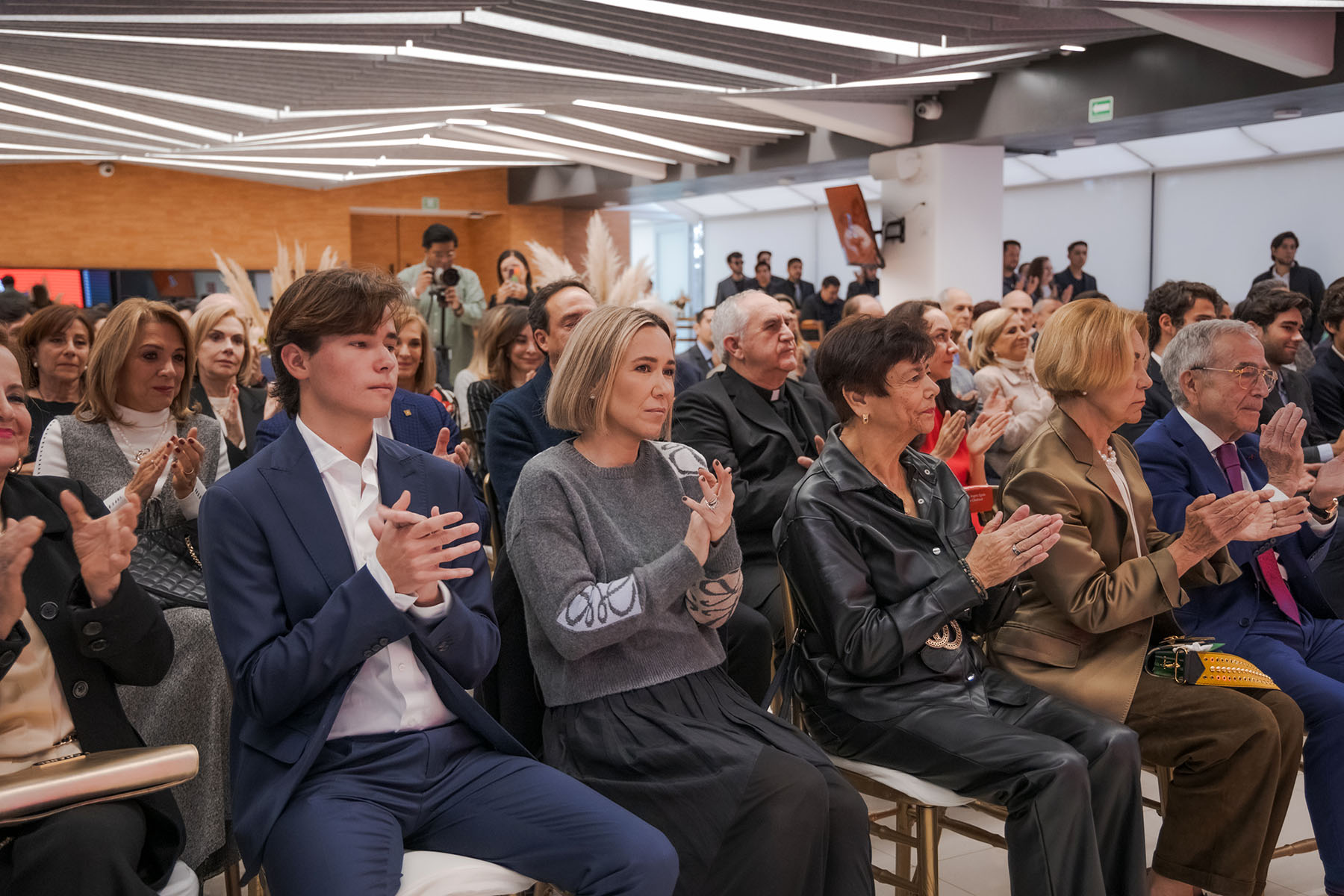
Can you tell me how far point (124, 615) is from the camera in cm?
185

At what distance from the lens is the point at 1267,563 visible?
118 inches

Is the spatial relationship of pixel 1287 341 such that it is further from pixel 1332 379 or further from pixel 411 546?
pixel 411 546

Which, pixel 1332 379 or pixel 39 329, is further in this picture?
pixel 1332 379

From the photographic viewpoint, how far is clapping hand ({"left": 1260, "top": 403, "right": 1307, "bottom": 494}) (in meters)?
3.02

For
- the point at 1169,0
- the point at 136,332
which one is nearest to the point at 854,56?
the point at 1169,0

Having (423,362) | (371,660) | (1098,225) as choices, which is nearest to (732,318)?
(423,362)

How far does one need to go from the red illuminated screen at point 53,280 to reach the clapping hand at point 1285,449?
15708mm

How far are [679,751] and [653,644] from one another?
8.6 inches

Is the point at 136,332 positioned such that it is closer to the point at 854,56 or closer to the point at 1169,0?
the point at 1169,0

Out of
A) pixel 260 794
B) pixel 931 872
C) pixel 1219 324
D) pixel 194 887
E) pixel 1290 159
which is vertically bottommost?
pixel 931 872

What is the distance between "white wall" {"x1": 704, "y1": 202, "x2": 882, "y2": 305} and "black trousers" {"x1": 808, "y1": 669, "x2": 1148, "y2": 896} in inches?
588

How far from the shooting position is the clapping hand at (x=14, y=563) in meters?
1.63

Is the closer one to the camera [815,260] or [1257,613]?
[1257,613]

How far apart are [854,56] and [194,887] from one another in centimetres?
821
